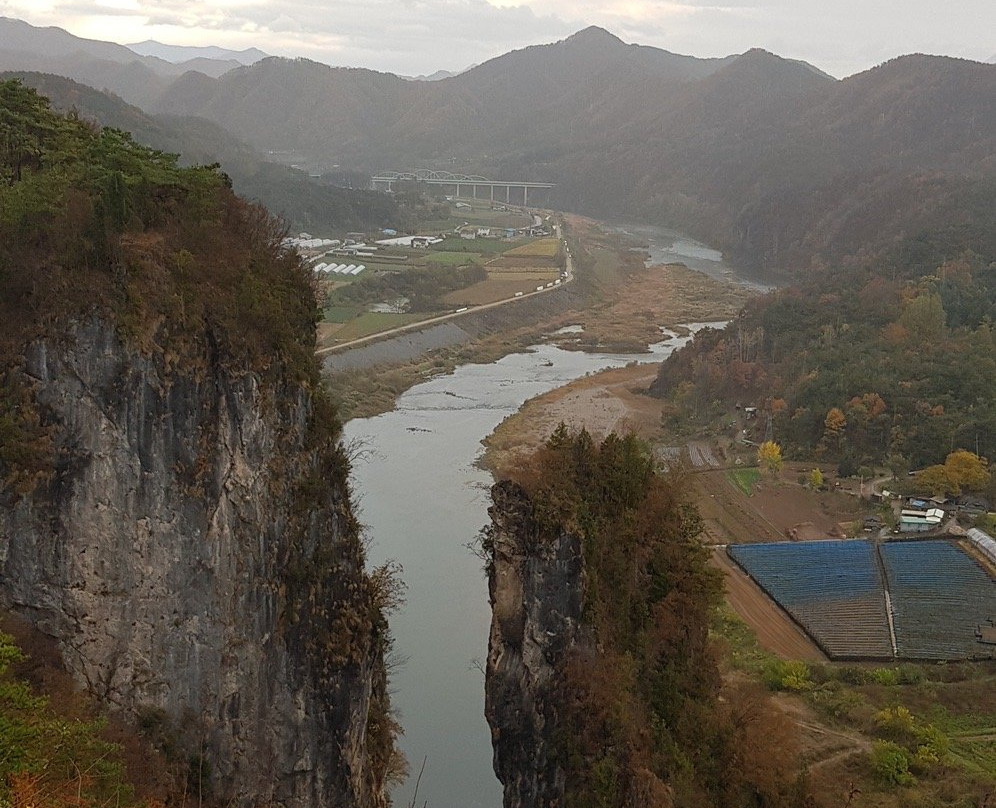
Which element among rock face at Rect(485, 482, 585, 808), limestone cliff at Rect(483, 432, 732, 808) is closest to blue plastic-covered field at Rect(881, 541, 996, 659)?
limestone cliff at Rect(483, 432, 732, 808)

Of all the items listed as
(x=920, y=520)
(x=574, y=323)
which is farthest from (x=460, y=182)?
(x=920, y=520)

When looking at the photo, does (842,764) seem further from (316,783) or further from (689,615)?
(316,783)

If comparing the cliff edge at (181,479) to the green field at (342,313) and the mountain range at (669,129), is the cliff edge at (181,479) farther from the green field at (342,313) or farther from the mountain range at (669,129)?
the mountain range at (669,129)

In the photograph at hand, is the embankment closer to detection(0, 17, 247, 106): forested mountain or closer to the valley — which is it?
the valley

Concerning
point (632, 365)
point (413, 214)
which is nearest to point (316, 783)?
point (632, 365)

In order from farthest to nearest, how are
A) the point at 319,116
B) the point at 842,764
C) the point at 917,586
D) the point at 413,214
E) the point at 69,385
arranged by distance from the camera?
the point at 319,116, the point at 413,214, the point at 917,586, the point at 842,764, the point at 69,385

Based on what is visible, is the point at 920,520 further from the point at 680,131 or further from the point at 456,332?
the point at 680,131

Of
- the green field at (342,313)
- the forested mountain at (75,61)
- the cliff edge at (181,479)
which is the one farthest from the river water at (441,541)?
the forested mountain at (75,61)
